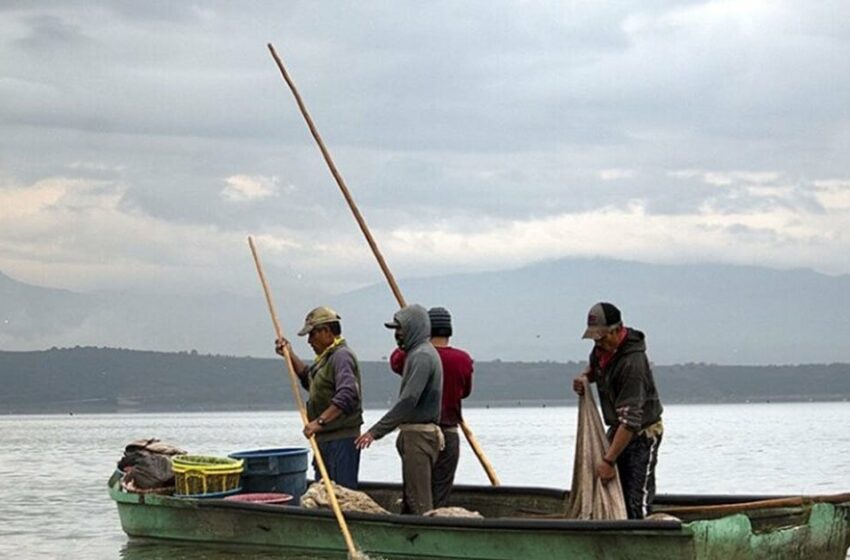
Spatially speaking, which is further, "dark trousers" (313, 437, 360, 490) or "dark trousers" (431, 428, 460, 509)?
"dark trousers" (313, 437, 360, 490)

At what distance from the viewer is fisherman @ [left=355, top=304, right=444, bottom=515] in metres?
10.6

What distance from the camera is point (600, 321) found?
962cm

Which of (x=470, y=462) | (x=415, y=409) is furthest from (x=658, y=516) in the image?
(x=470, y=462)

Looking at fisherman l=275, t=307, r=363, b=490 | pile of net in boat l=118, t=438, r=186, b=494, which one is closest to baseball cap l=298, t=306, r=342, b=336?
fisherman l=275, t=307, r=363, b=490

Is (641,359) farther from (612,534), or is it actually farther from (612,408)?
(612,534)

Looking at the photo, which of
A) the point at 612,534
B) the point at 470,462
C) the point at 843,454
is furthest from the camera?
the point at 843,454

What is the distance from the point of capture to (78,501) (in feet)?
79.8

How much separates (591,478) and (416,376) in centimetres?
153

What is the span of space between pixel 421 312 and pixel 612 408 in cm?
170

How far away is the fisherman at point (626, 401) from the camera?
9633 millimetres

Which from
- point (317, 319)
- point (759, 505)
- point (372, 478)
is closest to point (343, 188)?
point (317, 319)

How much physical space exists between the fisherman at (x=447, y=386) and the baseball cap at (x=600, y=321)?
6.03 ft

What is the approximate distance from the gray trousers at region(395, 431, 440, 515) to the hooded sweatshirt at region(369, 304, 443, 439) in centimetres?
15

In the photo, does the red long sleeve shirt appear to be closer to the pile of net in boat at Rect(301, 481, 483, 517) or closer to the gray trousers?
the gray trousers
